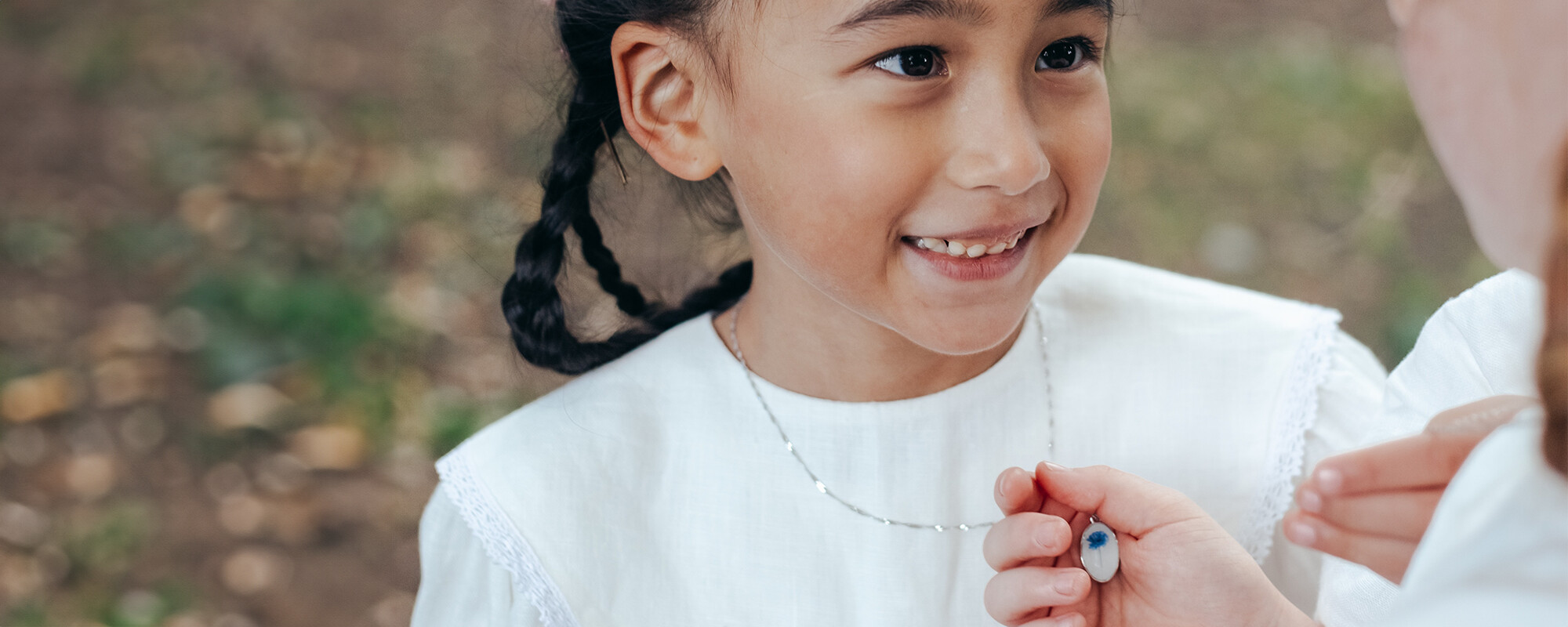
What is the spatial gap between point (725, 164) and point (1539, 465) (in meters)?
0.70

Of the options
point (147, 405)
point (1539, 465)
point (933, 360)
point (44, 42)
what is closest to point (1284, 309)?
point (933, 360)

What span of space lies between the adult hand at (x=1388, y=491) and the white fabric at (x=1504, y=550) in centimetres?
12

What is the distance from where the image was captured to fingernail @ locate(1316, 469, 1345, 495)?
63 cm

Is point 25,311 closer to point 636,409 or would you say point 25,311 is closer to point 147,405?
point 147,405

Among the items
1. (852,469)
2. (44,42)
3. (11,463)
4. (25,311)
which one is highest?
(44,42)

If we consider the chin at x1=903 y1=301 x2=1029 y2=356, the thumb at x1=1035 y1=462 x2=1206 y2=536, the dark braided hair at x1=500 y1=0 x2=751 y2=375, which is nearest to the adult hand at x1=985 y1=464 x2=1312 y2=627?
the thumb at x1=1035 y1=462 x2=1206 y2=536

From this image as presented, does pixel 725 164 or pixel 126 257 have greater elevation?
pixel 725 164

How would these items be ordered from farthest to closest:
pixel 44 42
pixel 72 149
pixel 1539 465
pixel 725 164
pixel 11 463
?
pixel 44 42
pixel 72 149
pixel 11 463
pixel 725 164
pixel 1539 465

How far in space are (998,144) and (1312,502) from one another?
1.13ft

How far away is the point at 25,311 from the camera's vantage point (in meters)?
2.46

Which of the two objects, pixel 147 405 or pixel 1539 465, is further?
pixel 147 405

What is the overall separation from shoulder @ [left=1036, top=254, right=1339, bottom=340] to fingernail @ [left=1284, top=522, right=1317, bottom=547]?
561 millimetres

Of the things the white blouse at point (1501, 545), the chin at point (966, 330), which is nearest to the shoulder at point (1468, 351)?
the chin at point (966, 330)

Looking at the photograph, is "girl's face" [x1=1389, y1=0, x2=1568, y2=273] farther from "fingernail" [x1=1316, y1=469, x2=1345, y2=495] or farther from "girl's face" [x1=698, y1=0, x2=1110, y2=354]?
"girl's face" [x1=698, y1=0, x2=1110, y2=354]
